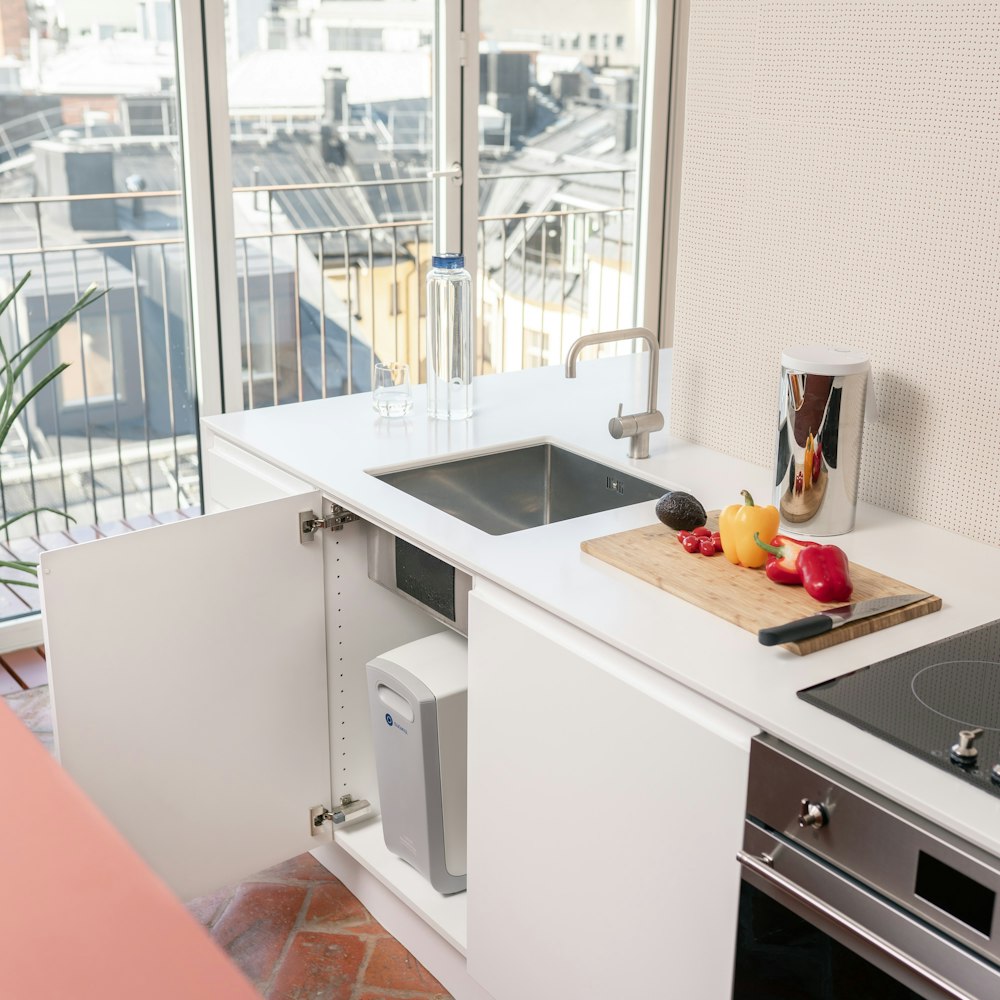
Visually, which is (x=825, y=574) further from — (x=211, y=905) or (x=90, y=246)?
(x=90, y=246)

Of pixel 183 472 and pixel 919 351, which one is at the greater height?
pixel 919 351

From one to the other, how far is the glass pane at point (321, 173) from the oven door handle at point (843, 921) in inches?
102

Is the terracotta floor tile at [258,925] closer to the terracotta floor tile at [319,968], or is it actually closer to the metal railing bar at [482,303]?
the terracotta floor tile at [319,968]

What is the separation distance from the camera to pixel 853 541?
70.5 inches

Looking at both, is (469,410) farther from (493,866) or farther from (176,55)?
(176,55)

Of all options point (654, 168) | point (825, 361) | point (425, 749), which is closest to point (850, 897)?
point (825, 361)

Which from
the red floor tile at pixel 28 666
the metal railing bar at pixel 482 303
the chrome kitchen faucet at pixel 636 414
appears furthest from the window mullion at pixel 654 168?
the red floor tile at pixel 28 666

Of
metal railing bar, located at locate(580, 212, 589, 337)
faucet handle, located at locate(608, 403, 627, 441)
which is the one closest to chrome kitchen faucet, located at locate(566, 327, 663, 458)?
faucet handle, located at locate(608, 403, 627, 441)

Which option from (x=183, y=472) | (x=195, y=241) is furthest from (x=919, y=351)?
(x=183, y=472)

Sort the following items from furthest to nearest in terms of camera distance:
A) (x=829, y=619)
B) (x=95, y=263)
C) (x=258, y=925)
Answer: (x=95, y=263), (x=258, y=925), (x=829, y=619)

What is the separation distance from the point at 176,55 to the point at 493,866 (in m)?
2.35

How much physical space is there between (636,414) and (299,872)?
3.76ft

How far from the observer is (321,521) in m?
2.08

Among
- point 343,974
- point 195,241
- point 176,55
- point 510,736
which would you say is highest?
point 176,55
